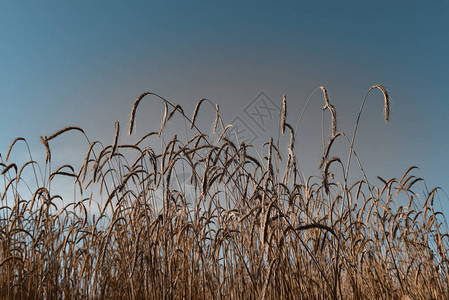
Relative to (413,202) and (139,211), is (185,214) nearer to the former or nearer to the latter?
(139,211)

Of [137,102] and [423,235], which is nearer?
[137,102]

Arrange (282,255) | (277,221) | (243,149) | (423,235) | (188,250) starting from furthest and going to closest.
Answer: (423,235)
(188,250)
(243,149)
(277,221)
(282,255)

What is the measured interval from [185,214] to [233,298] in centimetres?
80

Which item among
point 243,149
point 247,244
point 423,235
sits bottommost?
point 247,244

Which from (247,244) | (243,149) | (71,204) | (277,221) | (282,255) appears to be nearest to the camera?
(282,255)

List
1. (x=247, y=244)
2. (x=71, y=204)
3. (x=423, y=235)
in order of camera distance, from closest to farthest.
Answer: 1. (x=247, y=244)
2. (x=423, y=235)
3. (x=71, y=204)

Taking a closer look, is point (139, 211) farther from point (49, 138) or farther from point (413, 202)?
point (413, 202)

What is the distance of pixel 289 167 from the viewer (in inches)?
112

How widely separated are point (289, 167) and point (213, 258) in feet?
2.97

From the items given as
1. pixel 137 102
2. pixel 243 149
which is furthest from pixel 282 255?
pixel 137 102

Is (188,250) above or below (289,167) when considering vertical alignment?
below

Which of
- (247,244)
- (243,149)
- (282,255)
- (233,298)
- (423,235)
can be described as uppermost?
(243,149)

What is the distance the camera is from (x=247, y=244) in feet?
9.25

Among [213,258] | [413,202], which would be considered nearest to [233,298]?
[213,258]
